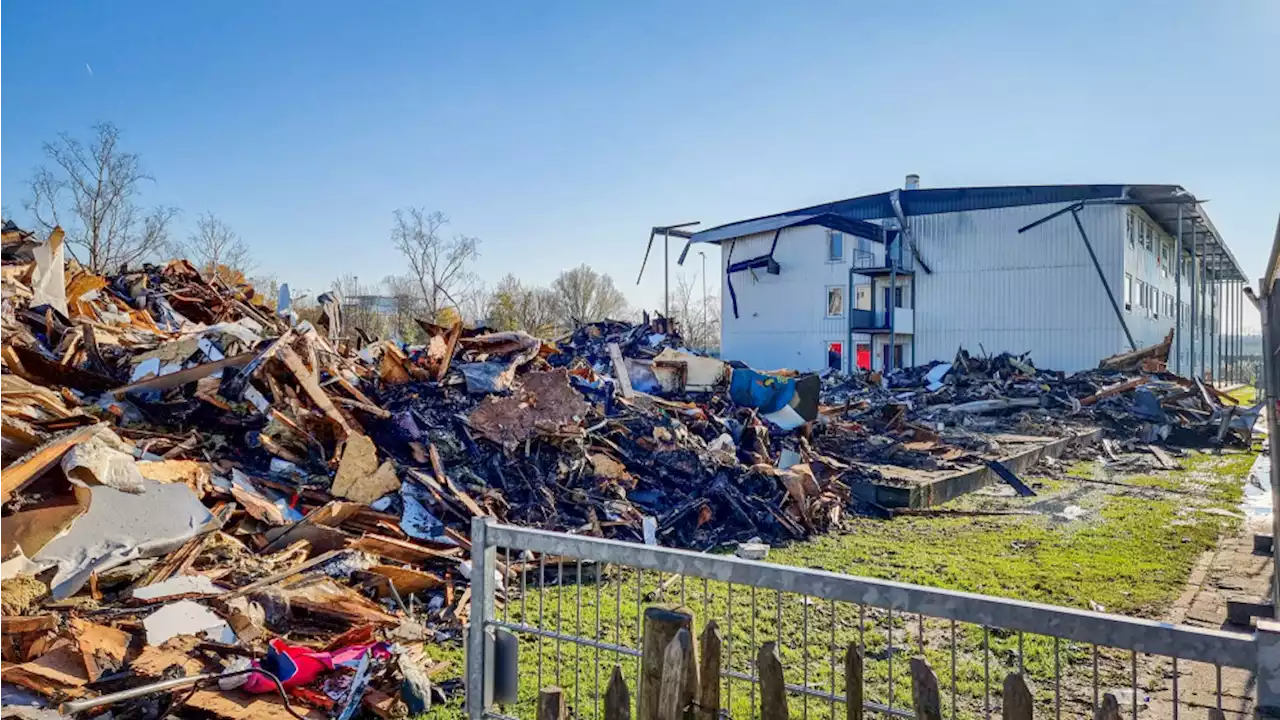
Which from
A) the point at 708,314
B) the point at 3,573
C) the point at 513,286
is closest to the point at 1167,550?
the point at 3,573

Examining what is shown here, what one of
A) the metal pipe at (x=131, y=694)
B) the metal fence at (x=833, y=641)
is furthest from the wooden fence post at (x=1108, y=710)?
the metal pipe at (x=131, y=694)

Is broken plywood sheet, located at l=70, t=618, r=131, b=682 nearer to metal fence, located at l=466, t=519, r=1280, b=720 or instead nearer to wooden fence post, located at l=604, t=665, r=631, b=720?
metal fence, located at l=466, t=519, r=1280, b=720

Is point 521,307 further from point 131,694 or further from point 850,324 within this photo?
point 131,694

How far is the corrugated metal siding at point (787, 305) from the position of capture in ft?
105

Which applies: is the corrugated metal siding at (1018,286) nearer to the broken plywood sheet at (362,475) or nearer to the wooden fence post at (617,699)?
the broken plywood sheet at (362,475)

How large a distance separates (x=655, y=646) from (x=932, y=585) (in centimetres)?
572

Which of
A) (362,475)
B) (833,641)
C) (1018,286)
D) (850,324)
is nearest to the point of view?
(833,641)

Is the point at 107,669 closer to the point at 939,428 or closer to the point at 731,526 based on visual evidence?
the point at 731,526

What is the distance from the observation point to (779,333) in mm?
33812

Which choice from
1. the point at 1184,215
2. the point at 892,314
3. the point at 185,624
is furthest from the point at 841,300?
the point at 185,624

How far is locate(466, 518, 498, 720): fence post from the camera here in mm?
2566

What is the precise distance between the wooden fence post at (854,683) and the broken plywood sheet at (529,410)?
270 inches

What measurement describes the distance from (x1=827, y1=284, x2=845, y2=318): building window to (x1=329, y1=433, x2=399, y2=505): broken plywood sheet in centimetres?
2667

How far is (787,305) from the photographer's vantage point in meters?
33.5
